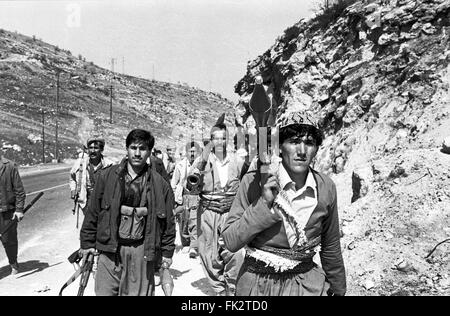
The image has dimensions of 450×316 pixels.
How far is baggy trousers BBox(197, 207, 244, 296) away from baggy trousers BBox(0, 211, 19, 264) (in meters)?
3.02

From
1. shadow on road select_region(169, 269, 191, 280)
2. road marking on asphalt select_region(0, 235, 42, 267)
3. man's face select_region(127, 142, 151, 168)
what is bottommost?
shadow on road select_region(169, 269, 191, 280)

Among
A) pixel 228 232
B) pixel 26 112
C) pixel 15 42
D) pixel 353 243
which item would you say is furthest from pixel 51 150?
pixel 15 42

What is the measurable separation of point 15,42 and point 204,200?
80898mm

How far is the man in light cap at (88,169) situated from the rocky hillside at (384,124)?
12.8 feet

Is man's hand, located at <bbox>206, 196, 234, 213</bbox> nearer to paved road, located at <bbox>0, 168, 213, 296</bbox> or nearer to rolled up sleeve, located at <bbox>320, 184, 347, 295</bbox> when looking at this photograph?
paved road, located at <bbox>0, 168, 213, 296</bbox>

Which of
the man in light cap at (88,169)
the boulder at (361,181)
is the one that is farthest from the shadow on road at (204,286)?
the boulder at (361,181)

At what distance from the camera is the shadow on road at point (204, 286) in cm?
590

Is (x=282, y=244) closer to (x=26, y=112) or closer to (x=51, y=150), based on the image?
(x=51, y=150)

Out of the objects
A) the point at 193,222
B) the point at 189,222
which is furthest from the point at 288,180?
the point at 189,222

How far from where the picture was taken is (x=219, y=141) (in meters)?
5.69

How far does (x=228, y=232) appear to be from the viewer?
8.48ft

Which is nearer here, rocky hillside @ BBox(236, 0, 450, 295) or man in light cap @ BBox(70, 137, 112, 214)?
rocky hillside @ BBox(236, 0, 450, 295)

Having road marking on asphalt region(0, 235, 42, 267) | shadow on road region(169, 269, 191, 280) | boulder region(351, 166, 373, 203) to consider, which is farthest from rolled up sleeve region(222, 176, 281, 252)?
road marking on asphalt region(0, 235, 42, 267)

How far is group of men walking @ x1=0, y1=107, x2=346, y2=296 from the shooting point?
100 inches
